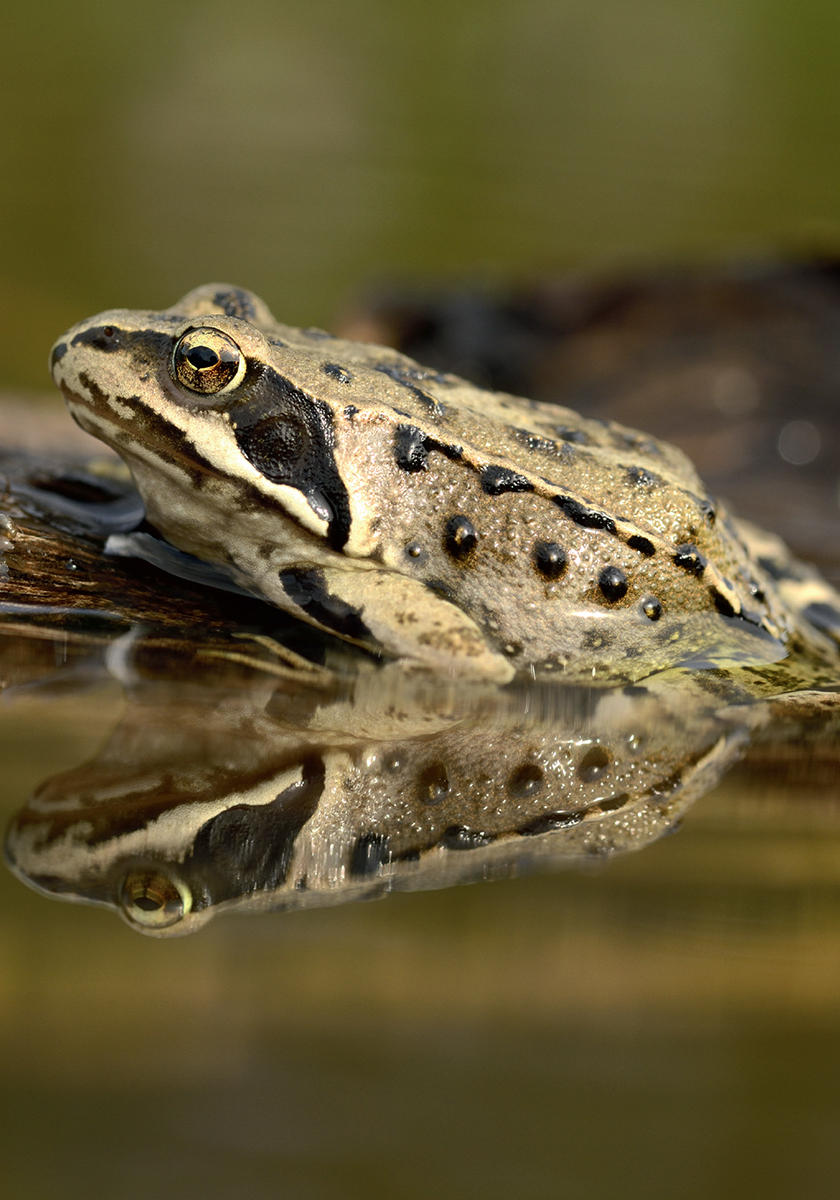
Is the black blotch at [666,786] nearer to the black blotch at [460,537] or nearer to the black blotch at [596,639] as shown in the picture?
the black blotch at [596,639]

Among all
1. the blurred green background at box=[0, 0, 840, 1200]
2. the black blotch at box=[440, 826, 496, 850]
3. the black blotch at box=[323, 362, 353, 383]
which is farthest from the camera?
the black blotch at box=[323, 362, 353, 383]

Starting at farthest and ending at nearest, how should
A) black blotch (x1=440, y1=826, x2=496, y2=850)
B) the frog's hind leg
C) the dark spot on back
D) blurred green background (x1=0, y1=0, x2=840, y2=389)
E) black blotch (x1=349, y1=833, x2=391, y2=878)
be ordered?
blurred green background (x1=0, y1=0, x2=840, y2=389)
the frog's hind leg
the dark spot on back
black blotch (x1=440, y1=826, x2=496, y2=850)
black blotch (x1=349, y1=833, x2=391, y2=878)

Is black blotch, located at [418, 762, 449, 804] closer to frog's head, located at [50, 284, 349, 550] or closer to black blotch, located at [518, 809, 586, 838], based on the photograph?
black blotch, located at [518, 809, 586, 838]

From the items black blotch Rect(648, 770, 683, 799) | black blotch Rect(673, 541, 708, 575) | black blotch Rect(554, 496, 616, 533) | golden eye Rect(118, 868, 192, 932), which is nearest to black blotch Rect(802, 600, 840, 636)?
black blotch Rect(673, 541, 708, 575)

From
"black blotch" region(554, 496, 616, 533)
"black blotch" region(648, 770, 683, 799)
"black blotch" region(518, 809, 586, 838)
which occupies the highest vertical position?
"black blotch" region(554, 496, 616, 533)

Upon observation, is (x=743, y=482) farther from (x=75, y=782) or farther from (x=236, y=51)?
(x=236, y=51)

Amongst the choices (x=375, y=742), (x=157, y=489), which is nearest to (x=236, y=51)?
(x=157, y=489)
